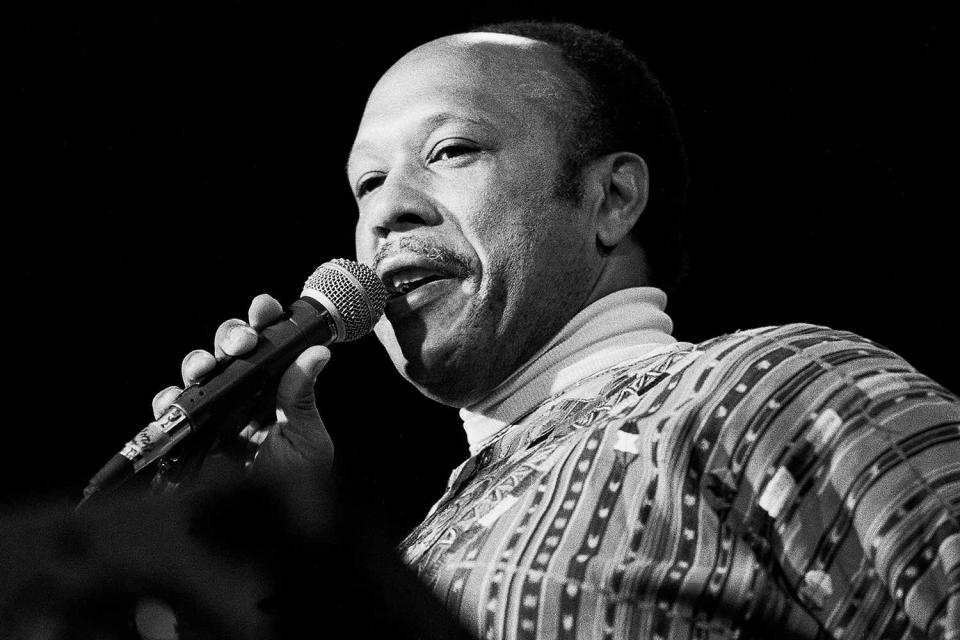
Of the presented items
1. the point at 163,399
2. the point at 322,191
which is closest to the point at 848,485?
the point at 163,399

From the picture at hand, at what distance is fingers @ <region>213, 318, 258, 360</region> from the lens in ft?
5.30

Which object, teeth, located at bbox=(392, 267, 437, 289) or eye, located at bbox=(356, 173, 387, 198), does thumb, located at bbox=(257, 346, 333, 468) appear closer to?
teeth, located at bbox=(392, 267, 437, 289)

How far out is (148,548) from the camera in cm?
69

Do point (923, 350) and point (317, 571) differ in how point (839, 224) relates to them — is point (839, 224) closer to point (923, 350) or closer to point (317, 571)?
point (923, 350)

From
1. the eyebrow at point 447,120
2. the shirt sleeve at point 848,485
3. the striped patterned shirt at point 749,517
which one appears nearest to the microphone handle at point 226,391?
the striped patterned shirt at point 749,517

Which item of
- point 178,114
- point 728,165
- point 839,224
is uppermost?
point 178,114

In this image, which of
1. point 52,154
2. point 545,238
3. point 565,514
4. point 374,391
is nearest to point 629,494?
point 565,514

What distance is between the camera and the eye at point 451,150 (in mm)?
2023

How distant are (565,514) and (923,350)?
1.13m

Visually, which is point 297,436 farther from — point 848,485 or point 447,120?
point 848,485

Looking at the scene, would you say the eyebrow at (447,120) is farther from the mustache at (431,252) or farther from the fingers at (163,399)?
the fingers at (163,399)

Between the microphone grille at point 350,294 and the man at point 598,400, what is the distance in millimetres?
58

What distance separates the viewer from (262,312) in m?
1.68

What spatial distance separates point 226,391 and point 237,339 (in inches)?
3.4
